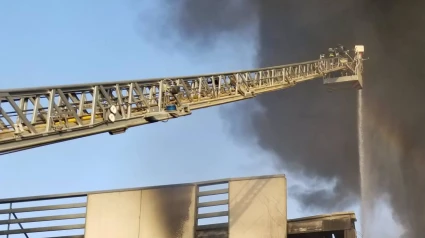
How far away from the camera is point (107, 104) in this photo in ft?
50.3

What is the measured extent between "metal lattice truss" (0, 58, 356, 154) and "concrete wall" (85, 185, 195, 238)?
15.6ft

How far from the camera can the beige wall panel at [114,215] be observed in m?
23.7

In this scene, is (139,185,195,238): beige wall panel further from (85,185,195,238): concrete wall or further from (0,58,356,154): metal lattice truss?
(0,58,356,154): metal lattice truss

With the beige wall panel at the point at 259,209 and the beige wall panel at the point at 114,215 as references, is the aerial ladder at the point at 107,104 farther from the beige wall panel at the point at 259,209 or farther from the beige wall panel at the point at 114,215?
the beige wall panel at the point at 114,215

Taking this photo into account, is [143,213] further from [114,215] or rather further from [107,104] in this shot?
[107,104]

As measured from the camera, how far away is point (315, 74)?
96.6 ft

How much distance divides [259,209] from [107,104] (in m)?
8.34

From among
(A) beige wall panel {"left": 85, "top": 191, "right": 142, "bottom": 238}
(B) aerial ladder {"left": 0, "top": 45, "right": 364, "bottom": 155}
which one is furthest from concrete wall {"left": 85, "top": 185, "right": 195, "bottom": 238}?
(B) aerial ladder {"left": 0, "top": 45, "right": 364, "bottom": 155}

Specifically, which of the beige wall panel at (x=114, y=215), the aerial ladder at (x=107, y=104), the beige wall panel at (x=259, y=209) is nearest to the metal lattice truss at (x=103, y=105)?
the aerial ladder at (x=107, y=104)

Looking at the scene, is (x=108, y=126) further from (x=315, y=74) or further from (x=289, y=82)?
(x=315, y=74)

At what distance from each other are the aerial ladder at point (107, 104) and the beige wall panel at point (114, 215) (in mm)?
6116

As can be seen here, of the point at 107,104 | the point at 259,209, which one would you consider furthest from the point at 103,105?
the point at 259,209

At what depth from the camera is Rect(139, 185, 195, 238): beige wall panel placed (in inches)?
900

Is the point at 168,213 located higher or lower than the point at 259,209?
higher
